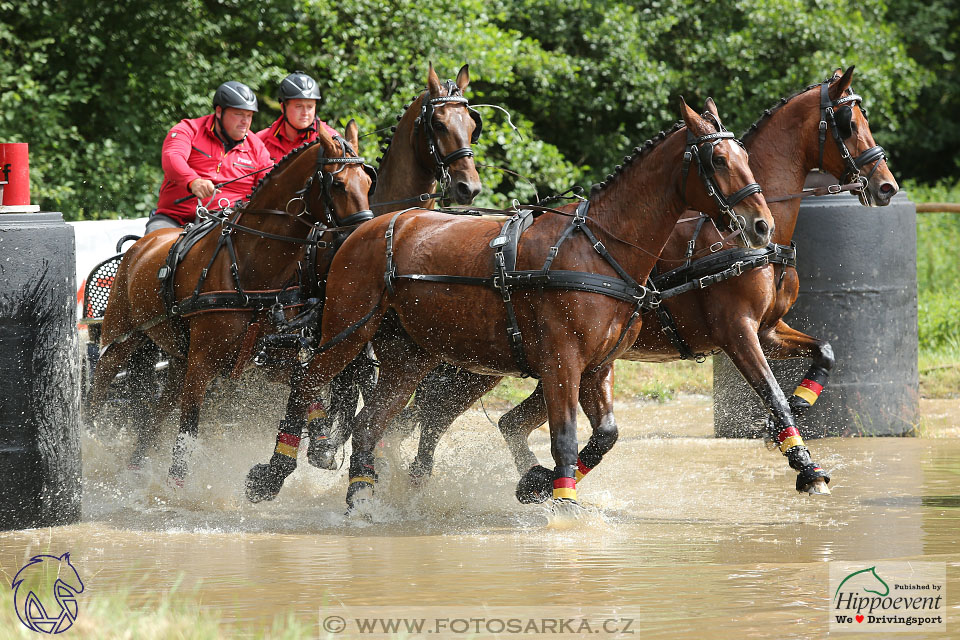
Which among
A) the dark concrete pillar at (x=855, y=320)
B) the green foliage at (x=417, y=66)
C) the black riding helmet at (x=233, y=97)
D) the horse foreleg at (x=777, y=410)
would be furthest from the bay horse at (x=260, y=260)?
the green foliage at (x=417, y=66)

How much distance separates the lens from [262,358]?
270 inches

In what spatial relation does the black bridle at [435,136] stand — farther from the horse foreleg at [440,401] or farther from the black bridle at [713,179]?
the black bridle at [713,179]

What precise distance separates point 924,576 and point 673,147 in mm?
2275

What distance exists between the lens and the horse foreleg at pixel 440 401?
712 cm

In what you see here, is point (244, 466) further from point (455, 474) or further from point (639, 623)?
point (639, 623)

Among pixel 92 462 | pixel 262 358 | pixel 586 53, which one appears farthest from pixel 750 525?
pixel 586 53

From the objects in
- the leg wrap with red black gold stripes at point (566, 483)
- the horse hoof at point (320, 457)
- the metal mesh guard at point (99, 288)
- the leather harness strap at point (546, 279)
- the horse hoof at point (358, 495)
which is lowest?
the horse hoof at point (358, 495)

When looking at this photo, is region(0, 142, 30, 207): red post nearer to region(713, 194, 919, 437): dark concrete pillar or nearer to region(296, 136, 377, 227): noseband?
region(296, 136, 377, 227): noseband

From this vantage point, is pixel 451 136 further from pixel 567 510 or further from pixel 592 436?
pixel 567 510

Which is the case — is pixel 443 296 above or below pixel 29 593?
above

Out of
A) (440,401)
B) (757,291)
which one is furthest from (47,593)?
(757,291)

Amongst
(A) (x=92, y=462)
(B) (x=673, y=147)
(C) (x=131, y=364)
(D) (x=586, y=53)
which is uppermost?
(D) (x=586, y=53)

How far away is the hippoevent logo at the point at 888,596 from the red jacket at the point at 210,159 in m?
4.81

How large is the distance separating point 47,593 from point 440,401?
10.4 ft
